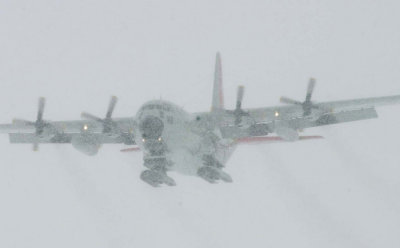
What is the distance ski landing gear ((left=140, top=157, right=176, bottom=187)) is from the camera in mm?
39781

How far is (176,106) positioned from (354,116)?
39.1 feet

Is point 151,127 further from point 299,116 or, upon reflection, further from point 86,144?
point 299,116

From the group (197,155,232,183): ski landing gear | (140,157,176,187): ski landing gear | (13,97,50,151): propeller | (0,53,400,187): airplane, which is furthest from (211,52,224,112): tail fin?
(13,97,50,151): propeller

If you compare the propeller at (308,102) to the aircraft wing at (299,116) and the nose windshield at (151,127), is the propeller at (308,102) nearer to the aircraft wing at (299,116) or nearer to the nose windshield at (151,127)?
the aircraft wing at (299,116)

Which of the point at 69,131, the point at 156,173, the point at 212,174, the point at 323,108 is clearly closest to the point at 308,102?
the point at 323,108

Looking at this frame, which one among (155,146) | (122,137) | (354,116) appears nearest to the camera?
(155,146)

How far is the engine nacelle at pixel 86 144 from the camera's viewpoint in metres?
44.4

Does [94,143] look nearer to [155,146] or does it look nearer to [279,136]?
[155,146]

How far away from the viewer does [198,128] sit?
42969 mm

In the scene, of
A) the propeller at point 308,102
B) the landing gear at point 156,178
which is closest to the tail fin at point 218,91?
the propeller at point 308,102

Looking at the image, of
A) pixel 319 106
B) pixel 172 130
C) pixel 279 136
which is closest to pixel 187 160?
pixel 172 130

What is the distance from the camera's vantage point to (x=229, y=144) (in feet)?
147

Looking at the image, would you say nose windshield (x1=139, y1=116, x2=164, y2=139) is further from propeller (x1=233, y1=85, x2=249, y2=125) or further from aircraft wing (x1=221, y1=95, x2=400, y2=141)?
propeller (x1=233, y1=85, x2=249, y2=125)

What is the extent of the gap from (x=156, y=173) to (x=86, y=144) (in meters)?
7.32
